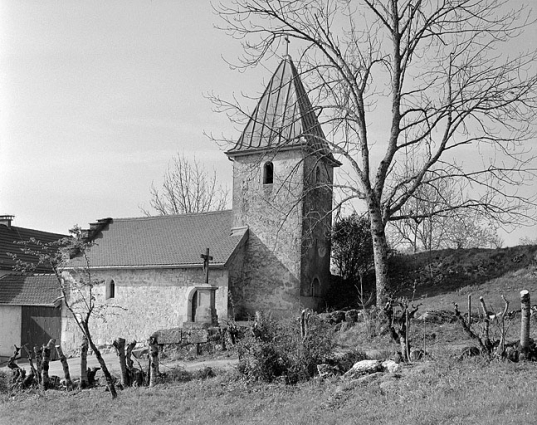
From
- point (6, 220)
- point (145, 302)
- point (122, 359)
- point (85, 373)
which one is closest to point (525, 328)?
point (122, 359)

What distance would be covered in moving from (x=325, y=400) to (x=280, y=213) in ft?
49.4

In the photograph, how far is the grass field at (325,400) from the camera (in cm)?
785

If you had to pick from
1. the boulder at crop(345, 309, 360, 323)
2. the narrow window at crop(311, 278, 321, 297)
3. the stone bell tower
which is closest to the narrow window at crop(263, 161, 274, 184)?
the stone bell tower

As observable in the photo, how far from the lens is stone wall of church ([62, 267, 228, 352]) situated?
23641 mm

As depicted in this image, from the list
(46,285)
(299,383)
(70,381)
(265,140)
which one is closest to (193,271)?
(265,140)

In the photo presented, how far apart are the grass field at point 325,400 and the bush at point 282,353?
310mm

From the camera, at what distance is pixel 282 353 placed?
1091cm

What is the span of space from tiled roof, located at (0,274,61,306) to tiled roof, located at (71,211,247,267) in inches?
78.0

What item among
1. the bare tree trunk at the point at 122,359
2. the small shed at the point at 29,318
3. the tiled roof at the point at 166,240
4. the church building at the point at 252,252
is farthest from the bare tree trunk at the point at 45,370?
the small shed at the point at 29,318

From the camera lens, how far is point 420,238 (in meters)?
38.7

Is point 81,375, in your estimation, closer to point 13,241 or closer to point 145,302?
point 145,302

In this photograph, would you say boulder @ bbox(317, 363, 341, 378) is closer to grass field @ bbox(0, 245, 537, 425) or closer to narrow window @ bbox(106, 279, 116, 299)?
grass field @ bbox(0, 245, 537, 425)

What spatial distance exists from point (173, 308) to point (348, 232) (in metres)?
7.93

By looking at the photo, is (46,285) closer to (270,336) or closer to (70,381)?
(70,381)
